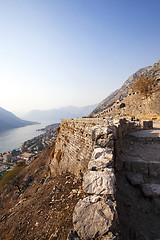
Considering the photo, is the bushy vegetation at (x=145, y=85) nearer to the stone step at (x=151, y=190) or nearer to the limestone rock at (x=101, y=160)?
the stone step at (x=151, y=190)

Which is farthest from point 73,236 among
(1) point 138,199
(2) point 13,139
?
(2) point 13,139

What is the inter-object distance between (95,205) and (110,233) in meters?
0.31

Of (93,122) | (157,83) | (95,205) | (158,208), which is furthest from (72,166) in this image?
(157,83)

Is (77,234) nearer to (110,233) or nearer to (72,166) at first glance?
(110,233)

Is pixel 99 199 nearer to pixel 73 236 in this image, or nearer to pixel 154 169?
pixel 73 236

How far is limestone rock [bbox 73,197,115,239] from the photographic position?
1189 millimetres

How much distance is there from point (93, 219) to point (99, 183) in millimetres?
550

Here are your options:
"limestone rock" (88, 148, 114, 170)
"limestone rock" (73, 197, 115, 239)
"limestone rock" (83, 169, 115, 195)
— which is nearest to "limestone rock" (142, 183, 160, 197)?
"limestone rock" (88, 148, 114, 170)

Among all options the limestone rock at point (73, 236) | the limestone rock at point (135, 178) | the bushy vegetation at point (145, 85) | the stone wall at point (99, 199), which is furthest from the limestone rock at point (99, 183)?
the bushy vegetation at point (145, 85)

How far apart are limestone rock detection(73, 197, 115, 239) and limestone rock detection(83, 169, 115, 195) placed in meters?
0.21

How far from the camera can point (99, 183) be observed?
5.78 ft

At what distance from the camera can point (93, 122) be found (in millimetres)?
4707

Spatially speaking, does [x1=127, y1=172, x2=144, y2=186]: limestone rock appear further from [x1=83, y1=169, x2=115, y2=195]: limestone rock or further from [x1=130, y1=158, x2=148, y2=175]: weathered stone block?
[x1=83, y1=169, x2=115, y2=195]: limestone rock

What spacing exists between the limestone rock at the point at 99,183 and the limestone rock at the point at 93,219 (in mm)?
211
